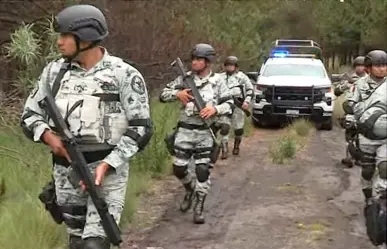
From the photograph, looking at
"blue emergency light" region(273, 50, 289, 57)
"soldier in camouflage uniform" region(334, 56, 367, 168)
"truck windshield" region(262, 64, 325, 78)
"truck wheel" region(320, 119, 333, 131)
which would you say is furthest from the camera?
"blue emergency light" region(273, 50, 289, 57)

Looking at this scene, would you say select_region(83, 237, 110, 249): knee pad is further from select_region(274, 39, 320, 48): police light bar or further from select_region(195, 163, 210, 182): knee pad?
select_region(274, 39, 320, 48): police light bar

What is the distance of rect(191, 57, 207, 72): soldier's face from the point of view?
8.06 m

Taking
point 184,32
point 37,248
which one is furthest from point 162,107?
point 37,248

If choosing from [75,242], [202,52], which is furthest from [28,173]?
[75,242]

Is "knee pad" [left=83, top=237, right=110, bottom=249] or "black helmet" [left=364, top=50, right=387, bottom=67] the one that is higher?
"black helmet" [left=364, top=50, right=387, bottom=67]

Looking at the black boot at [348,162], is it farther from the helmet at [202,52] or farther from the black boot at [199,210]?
the helmet at [202,52]

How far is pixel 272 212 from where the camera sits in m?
8.74

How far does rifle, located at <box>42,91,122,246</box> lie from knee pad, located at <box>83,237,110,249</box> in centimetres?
6

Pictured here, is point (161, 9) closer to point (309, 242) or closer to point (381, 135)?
point (309, 242)

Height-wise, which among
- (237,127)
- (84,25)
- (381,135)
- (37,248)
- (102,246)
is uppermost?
(84,25)

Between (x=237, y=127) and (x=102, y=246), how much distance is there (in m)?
9.80

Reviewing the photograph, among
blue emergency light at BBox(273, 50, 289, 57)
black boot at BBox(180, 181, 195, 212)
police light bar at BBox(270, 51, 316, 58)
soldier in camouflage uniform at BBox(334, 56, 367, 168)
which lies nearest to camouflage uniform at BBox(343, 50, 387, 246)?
black boot at BBox(180, 181, 195, 212)

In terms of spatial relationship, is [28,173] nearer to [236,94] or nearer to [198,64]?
[198,64]

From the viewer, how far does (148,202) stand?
909cm
